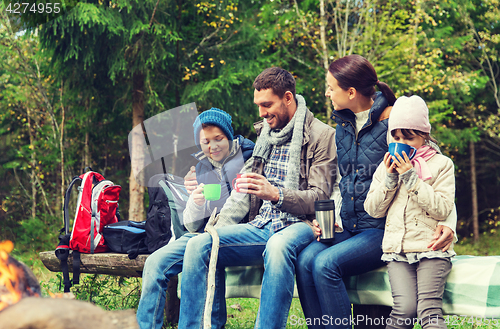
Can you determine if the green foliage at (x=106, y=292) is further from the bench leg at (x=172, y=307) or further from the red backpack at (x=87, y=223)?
the red backpack at (x=87, y=223)

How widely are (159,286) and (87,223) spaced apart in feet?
3.59

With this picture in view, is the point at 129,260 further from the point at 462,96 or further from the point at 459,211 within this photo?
the point at 459,211

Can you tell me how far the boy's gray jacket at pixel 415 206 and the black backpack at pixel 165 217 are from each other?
1.46 metres

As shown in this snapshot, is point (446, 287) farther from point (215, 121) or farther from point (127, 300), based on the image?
point (127, 300)

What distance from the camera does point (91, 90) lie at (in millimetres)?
8352

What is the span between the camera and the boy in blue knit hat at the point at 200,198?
269 centimetres

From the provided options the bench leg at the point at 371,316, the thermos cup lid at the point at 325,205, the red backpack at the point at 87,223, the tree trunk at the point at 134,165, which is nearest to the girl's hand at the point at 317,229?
the thermos cup lid at the point at 325,205

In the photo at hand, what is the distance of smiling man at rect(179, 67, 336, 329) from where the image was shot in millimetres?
2424

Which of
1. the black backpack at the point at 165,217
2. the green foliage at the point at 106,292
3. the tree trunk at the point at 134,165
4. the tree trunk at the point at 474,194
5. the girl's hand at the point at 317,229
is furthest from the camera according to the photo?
the tree trunk at the point at 474,194

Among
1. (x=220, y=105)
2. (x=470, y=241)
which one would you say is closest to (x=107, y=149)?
(x=220, y=105)

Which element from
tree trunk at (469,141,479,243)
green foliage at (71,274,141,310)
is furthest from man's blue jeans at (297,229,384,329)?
tree trunk at (469,141,479,243)

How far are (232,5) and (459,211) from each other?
964 centimetres

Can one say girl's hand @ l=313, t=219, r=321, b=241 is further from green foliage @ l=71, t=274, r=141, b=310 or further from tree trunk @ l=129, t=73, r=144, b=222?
tree trunk @ l=129, t=73, r=144, b=222

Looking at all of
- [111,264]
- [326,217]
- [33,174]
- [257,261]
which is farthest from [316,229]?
[33,174]
